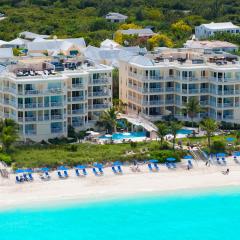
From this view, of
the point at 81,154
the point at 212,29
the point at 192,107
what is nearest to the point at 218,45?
the point at 212,29

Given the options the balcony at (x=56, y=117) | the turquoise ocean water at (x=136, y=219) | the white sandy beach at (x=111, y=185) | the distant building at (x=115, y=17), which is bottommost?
the distant building at (x=115, y=17)

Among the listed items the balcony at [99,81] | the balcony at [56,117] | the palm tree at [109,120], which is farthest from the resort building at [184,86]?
the balcony at [56,117]

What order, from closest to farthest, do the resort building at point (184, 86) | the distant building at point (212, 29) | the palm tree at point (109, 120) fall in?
the palm tree at point (109, 120) < the resort building at point (184, 86) < the distant building at point (212, 29)

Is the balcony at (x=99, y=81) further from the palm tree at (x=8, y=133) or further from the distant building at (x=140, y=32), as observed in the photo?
the distant building at (x=140, y=32)

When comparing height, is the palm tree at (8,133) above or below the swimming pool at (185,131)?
above

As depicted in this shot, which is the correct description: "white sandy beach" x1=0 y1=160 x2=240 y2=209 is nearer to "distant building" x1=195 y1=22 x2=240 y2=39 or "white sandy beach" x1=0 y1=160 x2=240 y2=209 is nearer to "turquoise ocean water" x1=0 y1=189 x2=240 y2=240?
"turquoise ocean water" x1=0 y1=189 x2=240 y2=240
